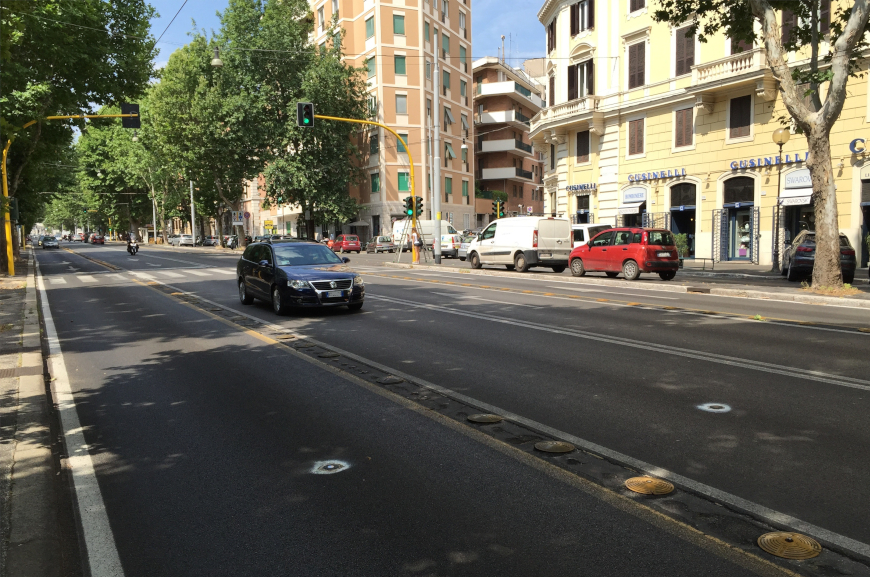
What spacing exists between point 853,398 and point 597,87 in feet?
99.7

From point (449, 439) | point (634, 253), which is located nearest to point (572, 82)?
point (634, 253)

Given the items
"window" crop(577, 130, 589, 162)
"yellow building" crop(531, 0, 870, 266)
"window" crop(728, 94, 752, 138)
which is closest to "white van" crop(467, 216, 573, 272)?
"yellow building" crop(531, 0, 870, 266)

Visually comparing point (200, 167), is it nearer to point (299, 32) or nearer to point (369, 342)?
point (299, 32)

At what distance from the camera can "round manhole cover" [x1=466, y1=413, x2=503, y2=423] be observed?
554cm

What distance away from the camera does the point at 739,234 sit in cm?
2936

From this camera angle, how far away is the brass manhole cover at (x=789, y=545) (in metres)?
3.25

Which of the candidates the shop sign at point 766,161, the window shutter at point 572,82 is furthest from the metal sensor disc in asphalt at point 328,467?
the window shutter at point 572,82

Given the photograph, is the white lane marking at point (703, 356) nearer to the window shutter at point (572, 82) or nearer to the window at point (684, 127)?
the window at point (684, 127)

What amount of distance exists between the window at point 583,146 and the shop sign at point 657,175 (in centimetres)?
330

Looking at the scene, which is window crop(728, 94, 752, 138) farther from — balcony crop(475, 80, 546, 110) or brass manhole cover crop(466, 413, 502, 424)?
balcony crop(475, 80, 546, 110)

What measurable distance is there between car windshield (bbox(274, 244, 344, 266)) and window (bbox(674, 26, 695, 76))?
71.8 feet

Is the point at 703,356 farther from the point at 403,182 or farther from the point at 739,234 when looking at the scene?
the point at 403,182

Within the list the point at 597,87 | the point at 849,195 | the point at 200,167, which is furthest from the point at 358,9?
the point at 849,195

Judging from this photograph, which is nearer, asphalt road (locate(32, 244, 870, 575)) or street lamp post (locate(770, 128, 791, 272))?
asphalt road (locate(32, 244, 870, 575))
